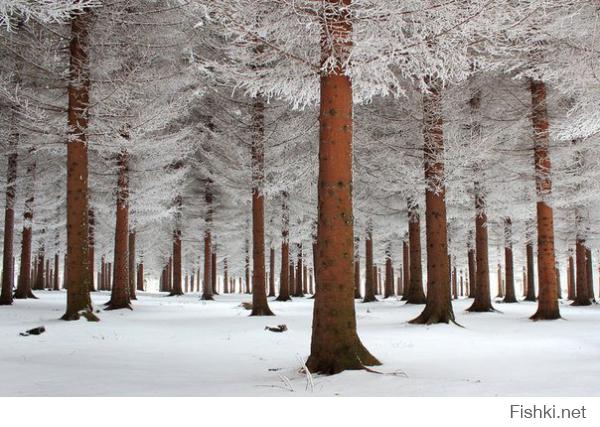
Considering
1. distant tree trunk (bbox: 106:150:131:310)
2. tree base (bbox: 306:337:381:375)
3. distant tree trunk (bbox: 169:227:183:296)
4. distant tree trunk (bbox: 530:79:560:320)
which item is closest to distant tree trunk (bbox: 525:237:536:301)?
distant tree trunk (bbox: 530:79:560:320)

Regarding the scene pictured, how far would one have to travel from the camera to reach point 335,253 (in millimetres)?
5547

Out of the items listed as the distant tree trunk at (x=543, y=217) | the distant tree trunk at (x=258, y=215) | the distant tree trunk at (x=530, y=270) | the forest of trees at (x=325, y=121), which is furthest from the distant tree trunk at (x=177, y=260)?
the distant tree trunk at (x=530, y=270)

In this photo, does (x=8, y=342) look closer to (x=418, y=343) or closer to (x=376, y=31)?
(x=418, y=343)

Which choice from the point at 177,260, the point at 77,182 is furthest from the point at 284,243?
the point at 77,182

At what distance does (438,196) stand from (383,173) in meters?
3.11

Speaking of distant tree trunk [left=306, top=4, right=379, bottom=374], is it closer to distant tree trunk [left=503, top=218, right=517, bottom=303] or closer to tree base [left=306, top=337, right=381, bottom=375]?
tree base [left=306, top=337, right=381, bottom=375]

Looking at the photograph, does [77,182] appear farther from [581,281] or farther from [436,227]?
[581,281]

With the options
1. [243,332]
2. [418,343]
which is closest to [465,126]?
[418,343]

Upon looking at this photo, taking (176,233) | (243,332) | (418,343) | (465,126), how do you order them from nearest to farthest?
(418,343) → (243,332) → (465,126) → (176,233)

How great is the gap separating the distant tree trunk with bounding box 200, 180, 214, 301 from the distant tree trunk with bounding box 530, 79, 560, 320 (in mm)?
13308

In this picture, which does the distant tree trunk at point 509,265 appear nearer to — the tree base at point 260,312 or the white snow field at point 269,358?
the white snow field at point 269,358

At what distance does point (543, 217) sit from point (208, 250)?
45.0ft

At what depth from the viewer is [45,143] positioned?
1136cm
